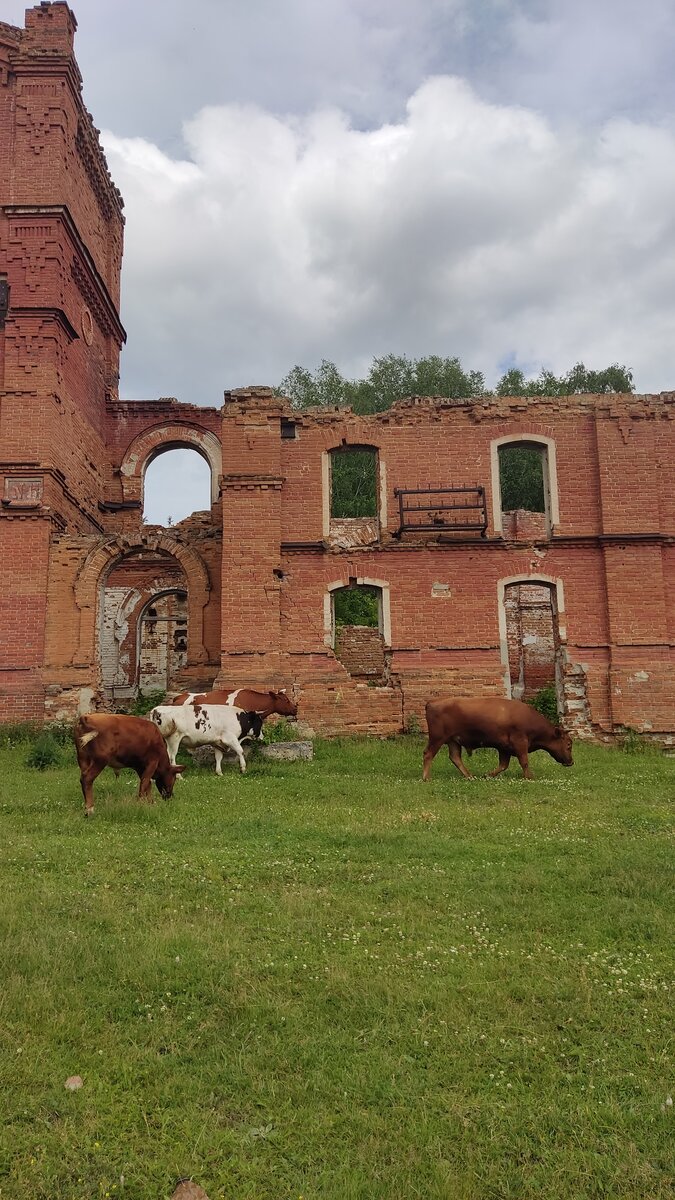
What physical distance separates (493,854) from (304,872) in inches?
70.6

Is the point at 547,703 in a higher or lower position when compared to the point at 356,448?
lower

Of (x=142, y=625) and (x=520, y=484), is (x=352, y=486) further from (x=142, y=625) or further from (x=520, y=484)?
(x=142, y=625)

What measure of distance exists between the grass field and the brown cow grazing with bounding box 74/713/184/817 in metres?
1.07

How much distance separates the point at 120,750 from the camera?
29.0 feet

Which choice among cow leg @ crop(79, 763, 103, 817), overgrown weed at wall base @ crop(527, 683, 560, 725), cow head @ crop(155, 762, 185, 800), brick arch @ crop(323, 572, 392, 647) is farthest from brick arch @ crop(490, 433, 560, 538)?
cow leg @ crop(79, 763, 103, 817)

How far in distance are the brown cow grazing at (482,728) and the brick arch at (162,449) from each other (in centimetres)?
1223

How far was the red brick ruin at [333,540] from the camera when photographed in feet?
51.3

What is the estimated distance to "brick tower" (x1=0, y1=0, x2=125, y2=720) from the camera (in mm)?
16281

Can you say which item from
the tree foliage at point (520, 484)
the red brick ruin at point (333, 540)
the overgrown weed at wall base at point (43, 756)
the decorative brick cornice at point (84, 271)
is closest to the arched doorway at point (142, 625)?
the red brick ruin at point (333, 540)

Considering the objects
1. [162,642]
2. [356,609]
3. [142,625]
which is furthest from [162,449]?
[356,609]

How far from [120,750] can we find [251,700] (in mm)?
4950

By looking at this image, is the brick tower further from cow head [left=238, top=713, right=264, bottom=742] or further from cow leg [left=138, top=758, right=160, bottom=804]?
cow leg [left=138, top=758, right=160, bottom=804]

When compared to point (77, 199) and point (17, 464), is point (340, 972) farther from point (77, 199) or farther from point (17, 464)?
point (77, 199)

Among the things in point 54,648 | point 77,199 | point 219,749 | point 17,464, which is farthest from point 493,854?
point 77,199
